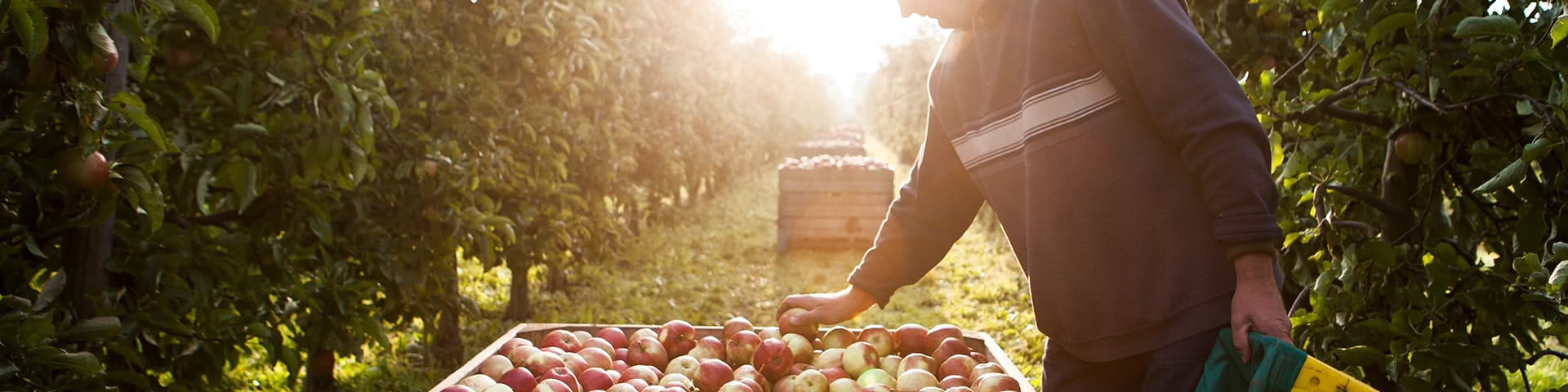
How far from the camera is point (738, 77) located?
15.1 meters

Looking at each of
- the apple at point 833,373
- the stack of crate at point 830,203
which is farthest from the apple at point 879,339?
the stack of crate at point 830,203

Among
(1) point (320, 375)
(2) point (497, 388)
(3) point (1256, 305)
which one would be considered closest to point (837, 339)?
(2) point (497, 388)

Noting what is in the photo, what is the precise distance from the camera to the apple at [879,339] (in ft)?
8.16

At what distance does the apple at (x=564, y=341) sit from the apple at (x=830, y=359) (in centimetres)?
57

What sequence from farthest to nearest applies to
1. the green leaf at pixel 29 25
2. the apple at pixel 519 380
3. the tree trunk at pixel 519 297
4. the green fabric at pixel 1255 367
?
the tree trunk at pixel 519 297 < the apple at pixel 519 380 < the green leaf at pixel 29 25 < the green fabric at pixel 1255 367

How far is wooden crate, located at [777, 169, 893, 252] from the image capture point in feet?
32.1

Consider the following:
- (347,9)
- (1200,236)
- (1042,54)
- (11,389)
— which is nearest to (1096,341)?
(1200,236)

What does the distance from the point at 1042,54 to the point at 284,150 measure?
2238mm

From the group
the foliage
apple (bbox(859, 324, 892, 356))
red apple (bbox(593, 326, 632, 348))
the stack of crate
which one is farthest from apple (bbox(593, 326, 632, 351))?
the stack of crate

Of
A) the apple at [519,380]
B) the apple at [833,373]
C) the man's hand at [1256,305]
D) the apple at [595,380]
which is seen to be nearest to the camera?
the man's hand at [1256,305]

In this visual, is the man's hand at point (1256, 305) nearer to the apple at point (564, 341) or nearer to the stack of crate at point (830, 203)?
the apple at point (564, 341)

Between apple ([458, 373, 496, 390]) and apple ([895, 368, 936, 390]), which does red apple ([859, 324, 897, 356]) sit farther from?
apple ([458, 373, 496, 390])

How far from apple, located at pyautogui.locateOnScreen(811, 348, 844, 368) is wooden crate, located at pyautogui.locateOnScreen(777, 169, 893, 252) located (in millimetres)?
7378

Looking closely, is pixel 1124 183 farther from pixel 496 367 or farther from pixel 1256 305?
pixel 496 367
